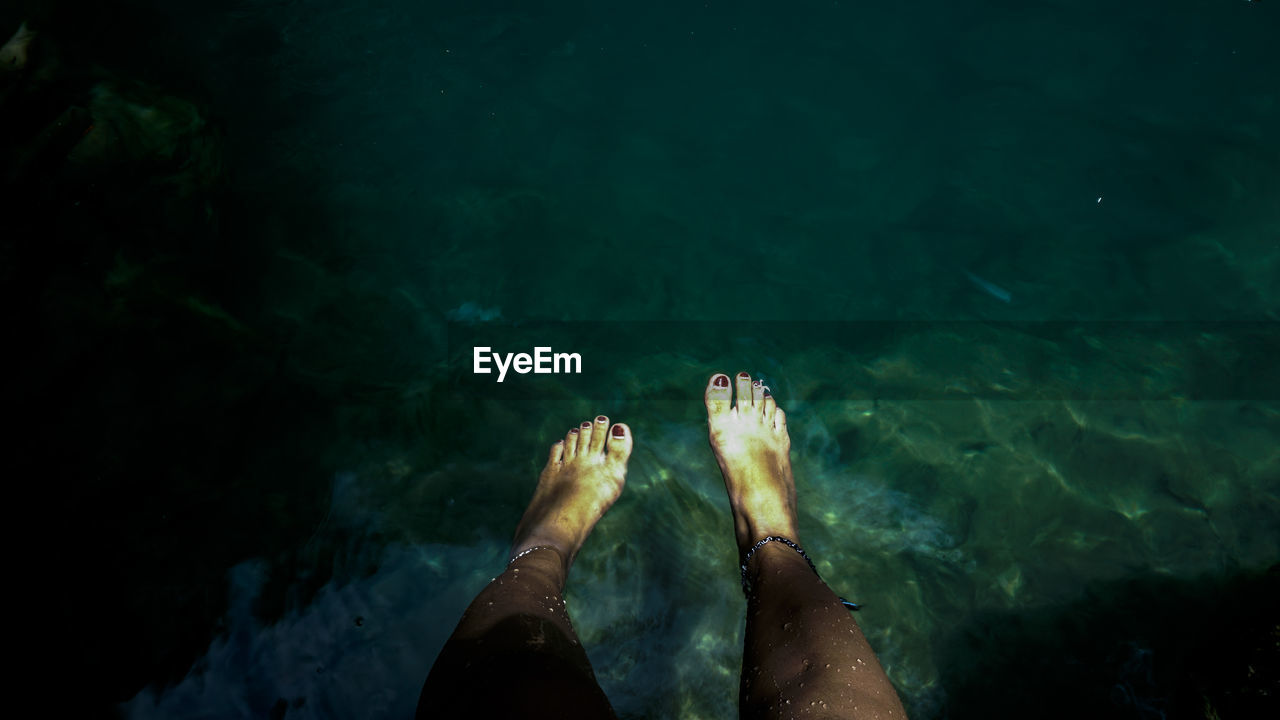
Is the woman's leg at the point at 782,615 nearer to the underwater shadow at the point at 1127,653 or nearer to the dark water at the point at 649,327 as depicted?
the dark water at the point at 649,327

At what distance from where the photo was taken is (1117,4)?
5316mm

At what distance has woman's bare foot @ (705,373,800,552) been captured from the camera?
260 cm

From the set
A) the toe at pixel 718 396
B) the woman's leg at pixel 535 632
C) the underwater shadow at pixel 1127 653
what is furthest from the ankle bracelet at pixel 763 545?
the toe at pixel 718 396

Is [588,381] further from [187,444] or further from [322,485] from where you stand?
[187,444]

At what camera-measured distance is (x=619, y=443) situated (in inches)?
118

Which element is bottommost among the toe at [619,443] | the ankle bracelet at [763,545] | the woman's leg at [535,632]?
the ankle bracelet at [763,545]

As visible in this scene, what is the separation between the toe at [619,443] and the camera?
9.70 ft

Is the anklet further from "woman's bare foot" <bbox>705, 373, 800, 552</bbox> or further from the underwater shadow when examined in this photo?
the underwater shadow

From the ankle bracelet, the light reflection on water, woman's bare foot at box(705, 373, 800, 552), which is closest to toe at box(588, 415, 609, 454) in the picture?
the light reflection on water

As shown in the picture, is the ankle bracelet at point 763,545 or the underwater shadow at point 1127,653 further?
the ankle bracelet at point 763,545

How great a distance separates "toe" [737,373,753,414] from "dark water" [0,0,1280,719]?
0.25 m

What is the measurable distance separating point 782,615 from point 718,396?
4.74 ft

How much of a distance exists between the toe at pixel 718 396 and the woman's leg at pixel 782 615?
0.02 meters

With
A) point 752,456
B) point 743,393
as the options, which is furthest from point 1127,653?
point 743,393
